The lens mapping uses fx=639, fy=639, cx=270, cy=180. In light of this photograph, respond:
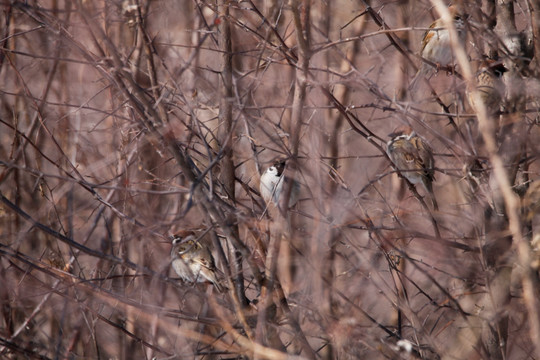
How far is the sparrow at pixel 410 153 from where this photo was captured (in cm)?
485

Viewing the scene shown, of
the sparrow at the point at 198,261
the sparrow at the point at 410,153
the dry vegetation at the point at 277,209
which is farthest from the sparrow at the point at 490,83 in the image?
the sparrow at the point at 198,261

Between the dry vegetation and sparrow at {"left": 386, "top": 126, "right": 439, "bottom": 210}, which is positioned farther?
sparrow at {"left": 386, "top": 126, "right": 439, "bottom": 210}

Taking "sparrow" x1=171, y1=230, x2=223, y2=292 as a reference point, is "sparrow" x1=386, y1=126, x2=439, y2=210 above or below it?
above

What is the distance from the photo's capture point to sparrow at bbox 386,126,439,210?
4852 mm

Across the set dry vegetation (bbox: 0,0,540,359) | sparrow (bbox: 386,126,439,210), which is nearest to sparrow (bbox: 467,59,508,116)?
dry vegetation (bbox: 0,0,540,359)

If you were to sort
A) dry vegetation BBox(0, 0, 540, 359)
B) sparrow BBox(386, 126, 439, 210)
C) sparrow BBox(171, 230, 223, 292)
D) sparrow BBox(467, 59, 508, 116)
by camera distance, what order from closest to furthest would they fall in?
dry vegetation BBox(0, 0, 540, 359) < sparrow BBox(467, 59, 508, 116) < sparrow BBox(171, 230, 223, 292) < sparrow BBox(386, 126, 439, 210)

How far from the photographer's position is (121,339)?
557cm

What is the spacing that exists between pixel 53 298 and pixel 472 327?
242 cm

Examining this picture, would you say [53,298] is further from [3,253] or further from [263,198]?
[263,198]

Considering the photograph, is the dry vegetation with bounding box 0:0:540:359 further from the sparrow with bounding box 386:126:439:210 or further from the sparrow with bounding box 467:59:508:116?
the sparrow with bounding box 386:126:439:210

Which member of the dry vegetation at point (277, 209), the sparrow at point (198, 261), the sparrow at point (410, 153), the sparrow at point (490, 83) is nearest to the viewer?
the dry vegetation at point (277, 209)

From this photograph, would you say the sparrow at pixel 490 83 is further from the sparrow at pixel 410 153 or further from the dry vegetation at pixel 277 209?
the sparrow at pixel 410 153

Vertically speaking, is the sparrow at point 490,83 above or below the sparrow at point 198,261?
above

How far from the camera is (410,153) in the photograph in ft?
16.0
